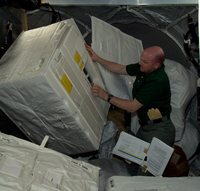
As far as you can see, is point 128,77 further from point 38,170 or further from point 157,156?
point 38,170

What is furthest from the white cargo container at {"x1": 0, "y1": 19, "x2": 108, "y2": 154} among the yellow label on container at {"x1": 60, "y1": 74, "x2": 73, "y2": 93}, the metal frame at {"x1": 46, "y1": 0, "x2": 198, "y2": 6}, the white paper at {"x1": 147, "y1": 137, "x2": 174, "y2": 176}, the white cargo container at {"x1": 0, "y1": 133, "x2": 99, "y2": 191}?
the metal frame at {"x1": 46, "y1": 0, "x2": 198, "y2": 6}

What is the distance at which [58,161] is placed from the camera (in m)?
2.42

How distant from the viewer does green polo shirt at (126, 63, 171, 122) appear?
3.35 metres

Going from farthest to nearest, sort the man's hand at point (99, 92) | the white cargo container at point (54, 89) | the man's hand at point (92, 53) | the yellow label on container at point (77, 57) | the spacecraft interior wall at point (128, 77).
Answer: the spacecraft interior wall at point (128, 77), the man's hand at point (92, 53), the man's hand at point (99, 92), the yellow label on container at point (77, 57), the white cargo container at point (54, 89)

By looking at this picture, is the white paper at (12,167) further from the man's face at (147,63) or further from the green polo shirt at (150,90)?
the man's face at (147,63)

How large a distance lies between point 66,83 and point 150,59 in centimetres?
95

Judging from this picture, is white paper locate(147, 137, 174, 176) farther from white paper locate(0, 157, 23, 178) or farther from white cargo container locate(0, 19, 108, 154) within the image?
white paper locate(0, 157, 23, 178)

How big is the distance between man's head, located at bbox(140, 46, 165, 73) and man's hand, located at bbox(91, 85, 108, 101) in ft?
1.58

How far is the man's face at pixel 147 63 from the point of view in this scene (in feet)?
10.9

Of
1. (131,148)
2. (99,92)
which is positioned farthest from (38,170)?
(131,148)

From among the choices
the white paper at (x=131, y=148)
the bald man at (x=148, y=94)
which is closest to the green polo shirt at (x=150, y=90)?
the bald man at (x=148, y=94)

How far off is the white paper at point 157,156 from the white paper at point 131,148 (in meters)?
0.07

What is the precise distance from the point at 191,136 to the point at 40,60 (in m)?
2.23

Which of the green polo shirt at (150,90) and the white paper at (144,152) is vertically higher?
the green polo shirt at (150,90)
